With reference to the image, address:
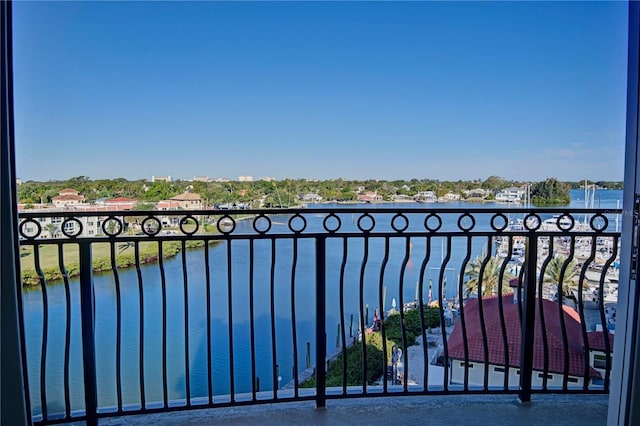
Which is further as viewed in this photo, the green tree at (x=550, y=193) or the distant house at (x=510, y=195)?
the distant house at (x=510, y=195)

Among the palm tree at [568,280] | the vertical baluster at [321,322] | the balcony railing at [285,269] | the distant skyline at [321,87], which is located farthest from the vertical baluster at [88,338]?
the distant skyline at [321,87]

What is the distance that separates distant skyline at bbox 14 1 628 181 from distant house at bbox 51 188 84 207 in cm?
239

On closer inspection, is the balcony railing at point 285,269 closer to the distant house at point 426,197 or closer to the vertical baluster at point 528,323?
the vertical baluster at point 528,323

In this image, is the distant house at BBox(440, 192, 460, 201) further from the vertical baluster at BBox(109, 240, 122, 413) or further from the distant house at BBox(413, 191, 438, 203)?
the vertical baluster at BBox(109, 240, 122, 413)

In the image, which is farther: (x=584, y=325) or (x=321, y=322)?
(x=584, y=325)

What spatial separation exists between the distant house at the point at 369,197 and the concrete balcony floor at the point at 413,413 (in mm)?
1162

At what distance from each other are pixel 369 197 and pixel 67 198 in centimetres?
178

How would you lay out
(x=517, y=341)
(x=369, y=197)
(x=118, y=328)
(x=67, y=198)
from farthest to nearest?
(x=517, y=341)
(x=369, y=197)
(x=67, y=198)
(x=118, y=328)

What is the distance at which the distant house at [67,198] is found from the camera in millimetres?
1954

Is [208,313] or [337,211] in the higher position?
[337,211]

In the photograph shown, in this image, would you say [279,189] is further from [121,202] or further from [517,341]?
[517,341]

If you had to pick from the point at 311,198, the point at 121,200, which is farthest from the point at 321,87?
the point at 121,200

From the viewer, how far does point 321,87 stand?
10.5 meters

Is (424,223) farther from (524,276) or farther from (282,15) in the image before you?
(282,15)
